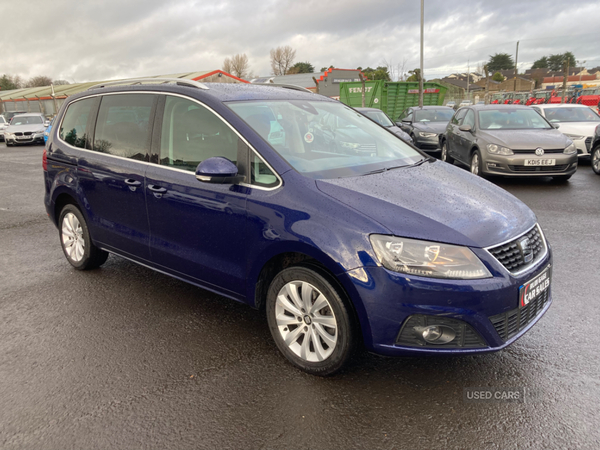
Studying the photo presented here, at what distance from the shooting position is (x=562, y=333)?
3508 millimetres

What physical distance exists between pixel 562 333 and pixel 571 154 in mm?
6846

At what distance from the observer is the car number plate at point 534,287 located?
2.81 m

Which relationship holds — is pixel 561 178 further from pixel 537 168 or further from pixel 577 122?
pixel 577 122

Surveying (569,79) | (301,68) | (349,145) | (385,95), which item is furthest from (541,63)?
(349,145)

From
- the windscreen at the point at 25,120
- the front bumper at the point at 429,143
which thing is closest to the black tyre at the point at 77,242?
the front bumper at the point at 429,143

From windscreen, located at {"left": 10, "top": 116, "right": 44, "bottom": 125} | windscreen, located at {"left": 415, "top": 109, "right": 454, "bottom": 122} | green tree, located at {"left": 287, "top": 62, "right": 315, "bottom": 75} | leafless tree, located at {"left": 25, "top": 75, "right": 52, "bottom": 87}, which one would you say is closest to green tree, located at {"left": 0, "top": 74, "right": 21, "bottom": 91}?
leafless tree, located at {"left": 25, "top": 75, "right": 52, "bottom": 87}

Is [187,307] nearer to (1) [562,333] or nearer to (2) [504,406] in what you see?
(2) [504,406]

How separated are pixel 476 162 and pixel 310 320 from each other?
25.8 feet

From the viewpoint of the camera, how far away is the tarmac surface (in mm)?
2547

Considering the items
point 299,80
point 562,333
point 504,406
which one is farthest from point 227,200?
point 299,80

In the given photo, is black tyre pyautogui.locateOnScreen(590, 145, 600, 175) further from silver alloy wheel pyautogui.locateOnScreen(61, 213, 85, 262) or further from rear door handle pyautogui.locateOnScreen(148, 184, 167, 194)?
silver alloy wheel pyautogui.locateOnScreen(61, 213, 85, 262)

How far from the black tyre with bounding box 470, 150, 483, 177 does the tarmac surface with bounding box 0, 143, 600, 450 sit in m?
5.40

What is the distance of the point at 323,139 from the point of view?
375 centimetres

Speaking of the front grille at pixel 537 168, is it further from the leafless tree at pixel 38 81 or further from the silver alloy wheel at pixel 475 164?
the leafless tree at pixel 38 81
